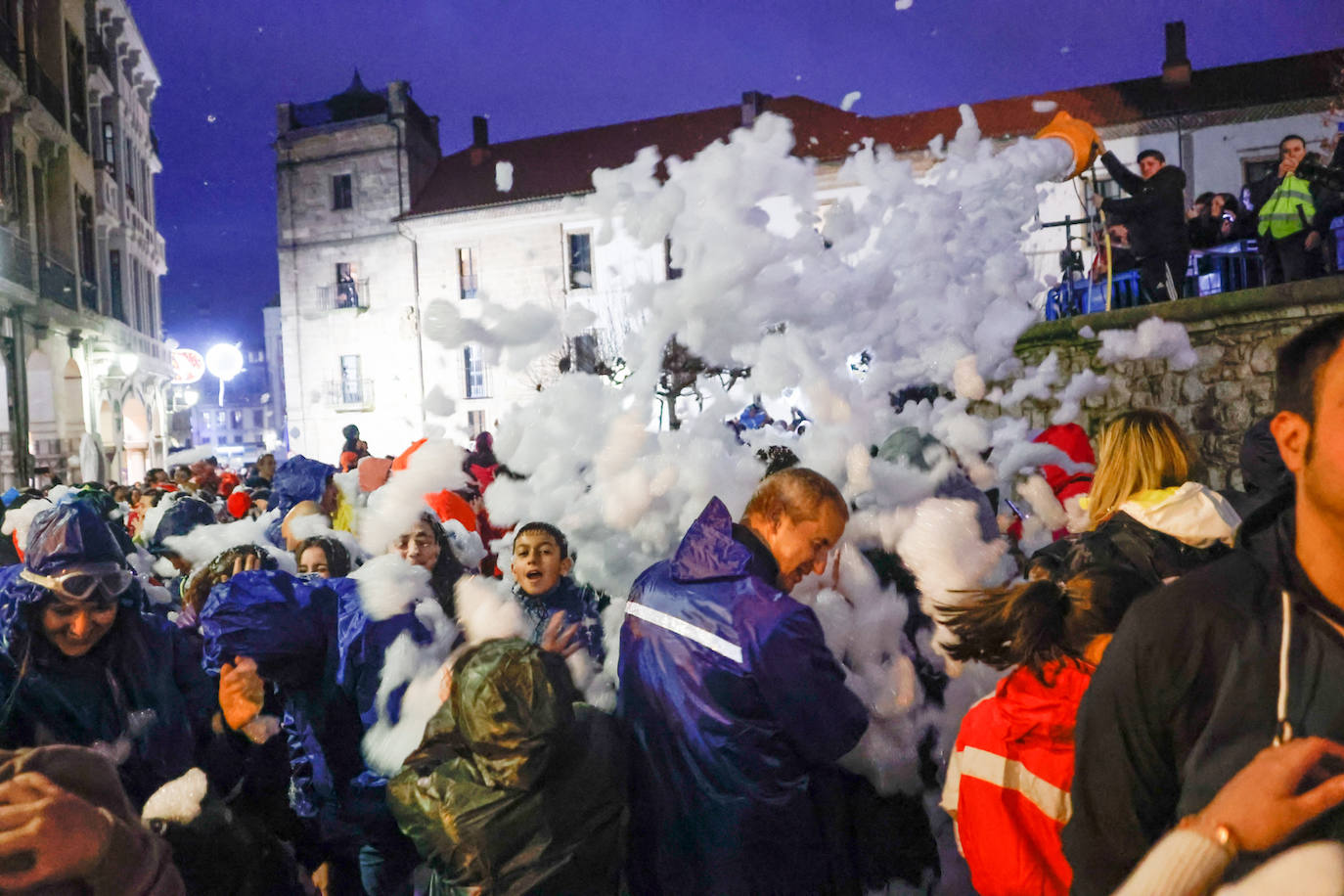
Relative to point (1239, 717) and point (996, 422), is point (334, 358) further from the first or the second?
point (1239, 717)

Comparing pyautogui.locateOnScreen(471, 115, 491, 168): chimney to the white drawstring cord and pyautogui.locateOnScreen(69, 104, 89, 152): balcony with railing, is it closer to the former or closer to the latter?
pyautogui.locateOnScreen(69, 104, 89, 152): balcony with railing

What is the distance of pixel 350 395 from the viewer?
3250 cm

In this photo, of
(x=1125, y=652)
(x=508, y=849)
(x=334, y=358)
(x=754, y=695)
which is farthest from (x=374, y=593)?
(x=334, y=358)

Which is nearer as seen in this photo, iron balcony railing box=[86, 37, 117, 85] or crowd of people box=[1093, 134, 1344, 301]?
crowd of people box=[1093, 134, 1344, 301]

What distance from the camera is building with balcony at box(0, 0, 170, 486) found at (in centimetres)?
1622

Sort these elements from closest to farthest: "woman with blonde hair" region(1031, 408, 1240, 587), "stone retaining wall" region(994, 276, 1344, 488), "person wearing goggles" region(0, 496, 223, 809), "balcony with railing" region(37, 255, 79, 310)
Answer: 1. "person wearing goggles" region(0, 496, 223, 809)
2. "woman with blonde hair" region(1031, 408, 1240, 587)
3. "stone retaining wall" region(994, 276, 1344, 488)
4. "balcony with railing" region(37, 255, 79, 310)

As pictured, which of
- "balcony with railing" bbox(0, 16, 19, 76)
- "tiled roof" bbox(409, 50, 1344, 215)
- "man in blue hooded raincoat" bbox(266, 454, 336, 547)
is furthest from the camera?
"tiled roof" bbox(409, 50, 1344, 215)

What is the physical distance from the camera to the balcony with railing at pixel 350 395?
105 ft

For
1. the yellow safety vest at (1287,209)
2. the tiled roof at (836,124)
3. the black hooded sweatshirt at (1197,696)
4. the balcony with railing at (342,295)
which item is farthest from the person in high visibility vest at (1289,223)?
the balcony with railing at (342,295)

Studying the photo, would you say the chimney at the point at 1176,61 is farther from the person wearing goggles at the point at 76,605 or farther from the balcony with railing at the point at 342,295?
the person wearing goggles at the point at 76,605

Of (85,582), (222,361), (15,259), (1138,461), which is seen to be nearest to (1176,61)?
(1138,461)

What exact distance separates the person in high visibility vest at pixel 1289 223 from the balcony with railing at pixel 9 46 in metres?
18.5

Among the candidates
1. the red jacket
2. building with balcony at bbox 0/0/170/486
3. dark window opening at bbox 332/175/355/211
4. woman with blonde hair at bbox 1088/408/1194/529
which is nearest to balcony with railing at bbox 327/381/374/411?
building with balcony at bbox 0/0/170/486

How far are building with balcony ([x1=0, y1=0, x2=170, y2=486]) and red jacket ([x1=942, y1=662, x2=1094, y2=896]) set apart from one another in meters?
16.5
